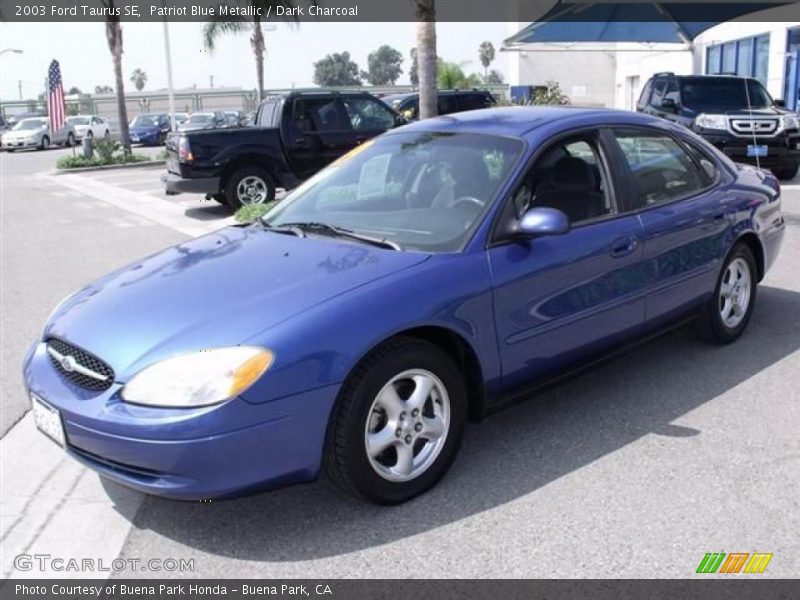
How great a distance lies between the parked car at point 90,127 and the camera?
36625 mm

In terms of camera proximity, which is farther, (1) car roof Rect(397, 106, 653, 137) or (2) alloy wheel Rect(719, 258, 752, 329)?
(2) alloy wheel Rect(719, 258, 752, 329)

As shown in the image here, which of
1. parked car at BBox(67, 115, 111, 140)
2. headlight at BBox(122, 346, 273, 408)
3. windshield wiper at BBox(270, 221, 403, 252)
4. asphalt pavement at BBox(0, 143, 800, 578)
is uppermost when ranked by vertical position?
parked car at BBox(67, 115, 111, 140)

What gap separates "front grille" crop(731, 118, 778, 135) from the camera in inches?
518

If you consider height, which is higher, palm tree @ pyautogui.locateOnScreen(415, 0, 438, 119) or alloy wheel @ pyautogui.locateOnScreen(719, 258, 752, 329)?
palm tree @ pyautogui.locateOnScreen(415, 0, 438, 119)

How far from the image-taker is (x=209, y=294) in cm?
333

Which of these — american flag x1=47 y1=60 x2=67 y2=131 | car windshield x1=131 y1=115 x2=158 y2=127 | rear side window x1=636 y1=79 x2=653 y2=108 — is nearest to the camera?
rear side window x1=636 y1=79 x2=653 y2=108

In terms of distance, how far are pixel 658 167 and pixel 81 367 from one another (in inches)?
131

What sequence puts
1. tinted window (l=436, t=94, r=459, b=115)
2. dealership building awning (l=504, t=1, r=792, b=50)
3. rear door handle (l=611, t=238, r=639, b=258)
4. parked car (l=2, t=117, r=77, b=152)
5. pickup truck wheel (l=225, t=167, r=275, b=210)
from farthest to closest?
parked car (l=2, t=117, r=77, b=152), dealership building awning (l=504, t=1, r=792, b=50), tinted window (l=436, t=94, r=459, b=115), pickup truck wheel (l=225, t=167, r=275, b=210), rear door handle (l=611, t=238, r=639, b=258)

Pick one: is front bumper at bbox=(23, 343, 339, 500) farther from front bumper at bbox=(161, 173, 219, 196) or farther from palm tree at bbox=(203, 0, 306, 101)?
palm tree at bbox=(203, 0, 306, 101)

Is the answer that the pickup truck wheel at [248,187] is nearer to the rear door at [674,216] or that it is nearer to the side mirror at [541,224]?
the rear door at [674,216]

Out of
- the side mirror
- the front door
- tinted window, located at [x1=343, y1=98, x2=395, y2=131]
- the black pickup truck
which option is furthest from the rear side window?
the side mirror

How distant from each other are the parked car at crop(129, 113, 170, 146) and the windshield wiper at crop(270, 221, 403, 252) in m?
35.5

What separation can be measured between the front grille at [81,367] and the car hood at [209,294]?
4cm
